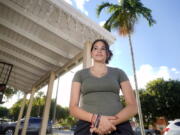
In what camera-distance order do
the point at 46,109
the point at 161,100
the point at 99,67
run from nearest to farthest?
the point at 99,67
the point at 46,109
the point at 161,100

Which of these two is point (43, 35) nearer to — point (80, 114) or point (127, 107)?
point (80, 114)

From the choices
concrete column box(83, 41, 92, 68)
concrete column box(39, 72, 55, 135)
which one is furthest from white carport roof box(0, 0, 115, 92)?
concrete column box(39, 72, 55, 135)

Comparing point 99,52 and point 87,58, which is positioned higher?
point 87,58

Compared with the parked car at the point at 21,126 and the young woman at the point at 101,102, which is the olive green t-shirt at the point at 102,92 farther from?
the parked car at the point at 21,126

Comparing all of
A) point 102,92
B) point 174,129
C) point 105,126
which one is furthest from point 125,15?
point 105,126

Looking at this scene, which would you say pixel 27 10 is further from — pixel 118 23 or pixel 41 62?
pixel 118 23

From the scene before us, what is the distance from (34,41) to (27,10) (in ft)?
4.51

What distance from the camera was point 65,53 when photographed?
4648 mm

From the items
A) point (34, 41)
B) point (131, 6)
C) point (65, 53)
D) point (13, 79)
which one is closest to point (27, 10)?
point (34, 41)

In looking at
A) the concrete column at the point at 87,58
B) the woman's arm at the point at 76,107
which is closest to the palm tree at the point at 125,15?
the concrete column at the point at 87,58

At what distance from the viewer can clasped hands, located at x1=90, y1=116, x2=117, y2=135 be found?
3.39 ft

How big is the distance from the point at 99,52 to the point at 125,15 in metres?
11.9

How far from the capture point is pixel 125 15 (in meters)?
12.4

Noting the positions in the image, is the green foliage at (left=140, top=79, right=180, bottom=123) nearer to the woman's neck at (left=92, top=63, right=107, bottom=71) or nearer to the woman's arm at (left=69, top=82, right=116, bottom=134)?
the woman's neck at (left=92, top=63, right=107, bottom=71)
